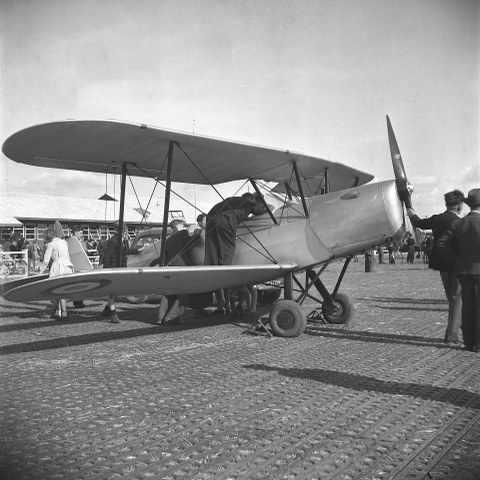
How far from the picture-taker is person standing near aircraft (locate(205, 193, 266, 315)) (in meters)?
8.63

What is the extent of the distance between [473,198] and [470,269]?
87 cm

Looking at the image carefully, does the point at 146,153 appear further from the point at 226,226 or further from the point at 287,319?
the point at 287,319

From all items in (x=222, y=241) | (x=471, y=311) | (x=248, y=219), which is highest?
(x=248, y=219)

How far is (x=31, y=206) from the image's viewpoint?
4003 cm

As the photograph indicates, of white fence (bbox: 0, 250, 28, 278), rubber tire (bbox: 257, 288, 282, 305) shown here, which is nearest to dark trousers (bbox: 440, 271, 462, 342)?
rubber tire (bbox: 257, 288, 282, 305)

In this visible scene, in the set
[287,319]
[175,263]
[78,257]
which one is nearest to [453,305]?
[287,319]

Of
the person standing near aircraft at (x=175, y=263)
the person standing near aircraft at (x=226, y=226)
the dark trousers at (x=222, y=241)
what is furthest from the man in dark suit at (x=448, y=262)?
the person standing near aircraft at (x=175, y=263)

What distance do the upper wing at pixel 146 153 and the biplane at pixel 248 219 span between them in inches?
0.6

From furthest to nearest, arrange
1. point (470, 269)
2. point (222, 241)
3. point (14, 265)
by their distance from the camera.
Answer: point (14, 265) → point (222, 241) → point (470, 269)

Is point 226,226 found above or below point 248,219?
below

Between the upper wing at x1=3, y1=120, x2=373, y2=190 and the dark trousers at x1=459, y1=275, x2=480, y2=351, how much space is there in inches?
129

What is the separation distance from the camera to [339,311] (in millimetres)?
8984

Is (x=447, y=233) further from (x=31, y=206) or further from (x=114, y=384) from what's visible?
(x=31, y=206)

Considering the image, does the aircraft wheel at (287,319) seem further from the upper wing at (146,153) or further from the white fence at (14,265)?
the white fence at (14,265)
